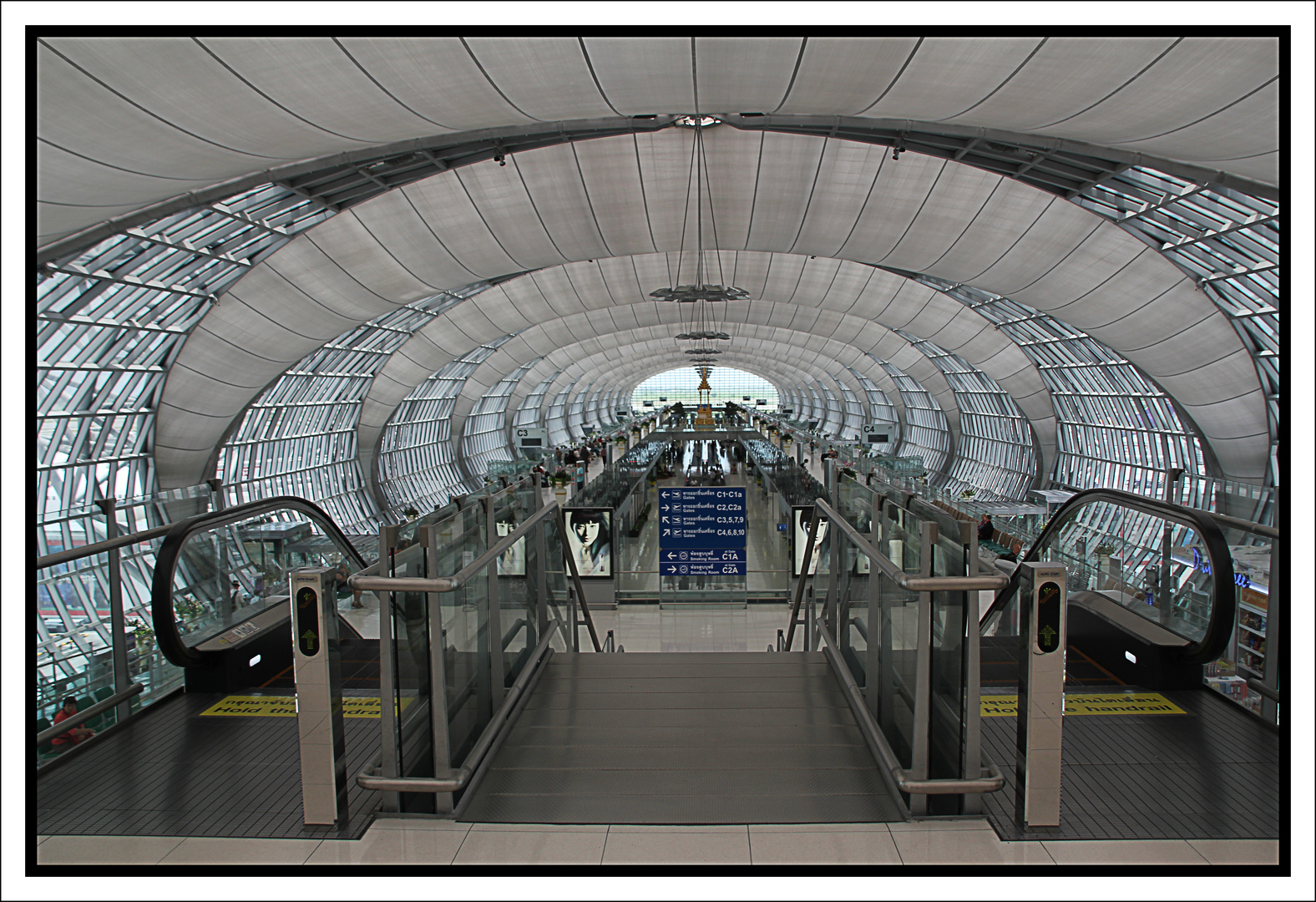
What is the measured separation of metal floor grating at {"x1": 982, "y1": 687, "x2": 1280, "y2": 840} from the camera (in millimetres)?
3553

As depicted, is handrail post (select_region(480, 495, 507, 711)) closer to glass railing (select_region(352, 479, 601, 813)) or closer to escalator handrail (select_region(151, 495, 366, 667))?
glass railing (select_region(352, 479, 601, 813))

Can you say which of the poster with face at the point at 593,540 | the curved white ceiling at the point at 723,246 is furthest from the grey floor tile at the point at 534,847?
the curved white ceiling at the point at 723,246

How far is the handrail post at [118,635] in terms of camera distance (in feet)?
16.6

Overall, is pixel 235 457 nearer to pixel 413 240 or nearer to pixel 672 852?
pixel 413 240

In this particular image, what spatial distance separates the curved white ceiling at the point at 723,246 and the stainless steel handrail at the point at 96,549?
18.1 metres

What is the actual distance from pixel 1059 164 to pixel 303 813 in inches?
945

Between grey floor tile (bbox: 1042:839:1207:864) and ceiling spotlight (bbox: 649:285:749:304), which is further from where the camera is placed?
ceiling spotlight (bbox: 649:285:749:304)

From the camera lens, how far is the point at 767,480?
33000 millimetres

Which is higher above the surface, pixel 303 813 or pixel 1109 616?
pixel 1109 616

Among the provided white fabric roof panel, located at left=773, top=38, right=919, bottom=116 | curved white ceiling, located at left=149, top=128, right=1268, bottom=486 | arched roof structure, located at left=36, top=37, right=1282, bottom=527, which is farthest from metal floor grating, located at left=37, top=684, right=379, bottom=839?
curved white ceiling, located at left=149, top=128, right=1268, bottom=486

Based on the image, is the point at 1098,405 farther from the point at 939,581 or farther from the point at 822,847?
the point at 822,847

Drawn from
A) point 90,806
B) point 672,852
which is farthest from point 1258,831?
point 90,806

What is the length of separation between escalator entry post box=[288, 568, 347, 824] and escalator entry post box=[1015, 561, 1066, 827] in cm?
317

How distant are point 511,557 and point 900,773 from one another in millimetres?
2956
